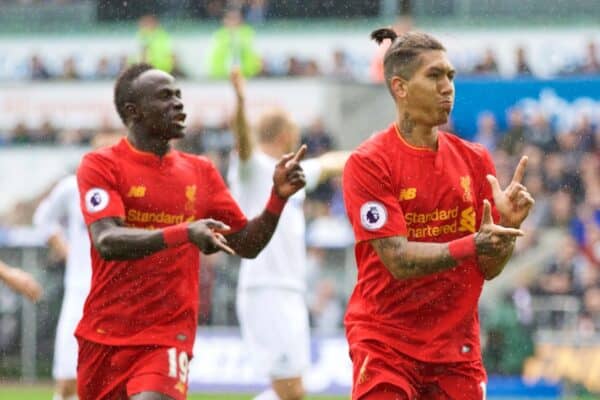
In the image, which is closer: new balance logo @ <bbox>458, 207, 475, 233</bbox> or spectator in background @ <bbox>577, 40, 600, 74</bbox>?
new balance logo @ <bbox>458, 207, 475, 233</bbox>

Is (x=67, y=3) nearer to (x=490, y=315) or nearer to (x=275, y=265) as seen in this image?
(x=490, y=315)

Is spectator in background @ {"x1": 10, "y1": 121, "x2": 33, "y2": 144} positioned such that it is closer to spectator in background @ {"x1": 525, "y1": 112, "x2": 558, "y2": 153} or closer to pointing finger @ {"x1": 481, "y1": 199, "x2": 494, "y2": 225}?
spectator in background @ {"x1": 525, "y1": 112, "x2": 558, "y2": 153}

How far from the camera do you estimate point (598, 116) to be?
2003 cm

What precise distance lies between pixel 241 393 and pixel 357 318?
1142 cm

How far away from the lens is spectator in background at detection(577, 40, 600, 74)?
854 inches

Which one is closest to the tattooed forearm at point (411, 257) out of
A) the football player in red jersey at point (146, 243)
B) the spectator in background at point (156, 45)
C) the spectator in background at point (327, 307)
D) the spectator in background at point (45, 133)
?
the football player in red jersey at point (146, 243)

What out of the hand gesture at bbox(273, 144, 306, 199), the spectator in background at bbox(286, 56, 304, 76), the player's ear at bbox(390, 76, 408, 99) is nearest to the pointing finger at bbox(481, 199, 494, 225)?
the player's ear at bbox(390, 76, 408, 99)

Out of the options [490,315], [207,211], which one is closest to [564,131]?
[490,315]

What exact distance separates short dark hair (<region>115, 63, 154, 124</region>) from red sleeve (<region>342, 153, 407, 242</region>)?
1627 mm

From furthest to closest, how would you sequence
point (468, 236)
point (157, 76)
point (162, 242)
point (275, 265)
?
point (275, 265), point (157, 76), point (162, 242), point (468, 236)

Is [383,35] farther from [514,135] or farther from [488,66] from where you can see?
[488,66]

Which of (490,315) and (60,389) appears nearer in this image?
(60,389)

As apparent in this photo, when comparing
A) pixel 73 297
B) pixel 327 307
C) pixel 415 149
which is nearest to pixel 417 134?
pixel 415 149

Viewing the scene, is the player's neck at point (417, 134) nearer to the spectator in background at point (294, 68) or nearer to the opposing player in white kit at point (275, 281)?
the opposing player in white kit at point (275, 281)
